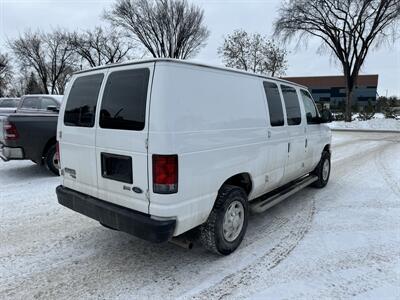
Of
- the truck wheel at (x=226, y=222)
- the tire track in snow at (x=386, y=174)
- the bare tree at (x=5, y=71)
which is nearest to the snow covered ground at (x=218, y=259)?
the truck wheel at (x=226, y=222)

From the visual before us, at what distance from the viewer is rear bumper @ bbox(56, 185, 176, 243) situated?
117 inches

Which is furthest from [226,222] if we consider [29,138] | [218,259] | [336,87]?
[336,87]

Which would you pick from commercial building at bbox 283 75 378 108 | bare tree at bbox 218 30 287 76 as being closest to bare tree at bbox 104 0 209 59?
bare tree at bbox 218 30 287 76

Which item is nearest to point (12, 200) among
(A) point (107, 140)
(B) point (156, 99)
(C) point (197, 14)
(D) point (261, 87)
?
(A) point (107, 140)

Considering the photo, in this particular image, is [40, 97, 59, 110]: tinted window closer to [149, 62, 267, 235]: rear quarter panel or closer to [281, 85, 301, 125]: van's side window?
[281, 85, 301, 125]: van's side window

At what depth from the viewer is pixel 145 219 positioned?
3.04 meters

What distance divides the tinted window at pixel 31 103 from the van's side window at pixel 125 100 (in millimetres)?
8058

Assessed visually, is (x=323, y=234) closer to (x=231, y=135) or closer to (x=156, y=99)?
(x=231, y=135)

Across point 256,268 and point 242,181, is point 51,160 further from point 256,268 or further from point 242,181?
point 256,268

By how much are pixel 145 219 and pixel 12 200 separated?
3923mm

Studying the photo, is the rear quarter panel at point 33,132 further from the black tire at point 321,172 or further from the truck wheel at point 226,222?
the black tire at point 321,172

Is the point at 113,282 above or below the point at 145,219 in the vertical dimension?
below

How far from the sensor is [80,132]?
3.68 m

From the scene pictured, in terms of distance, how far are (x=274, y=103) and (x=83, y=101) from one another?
257 centimetres
